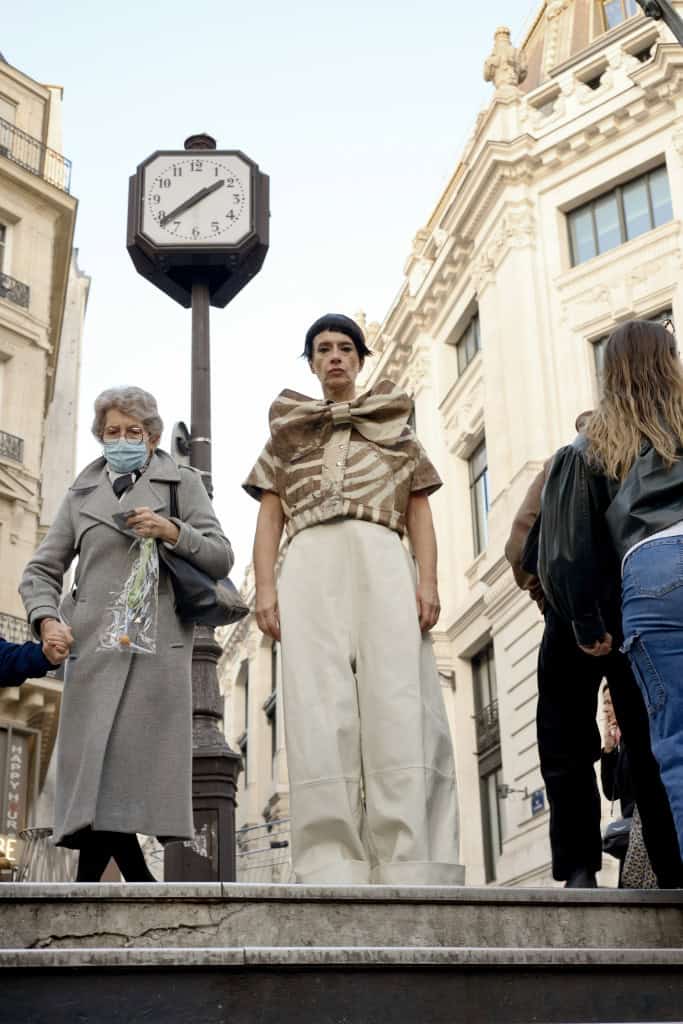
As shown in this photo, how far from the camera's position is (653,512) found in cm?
376

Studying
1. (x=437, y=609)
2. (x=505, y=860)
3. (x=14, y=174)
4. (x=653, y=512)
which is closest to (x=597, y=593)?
(x=653, y=512)

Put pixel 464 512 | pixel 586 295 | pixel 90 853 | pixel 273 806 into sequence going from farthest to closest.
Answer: pixel 273 806 < pixel 464 512 < pixel 586 295 < pixel 90 853

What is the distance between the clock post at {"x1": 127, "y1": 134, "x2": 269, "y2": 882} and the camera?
7.22 m

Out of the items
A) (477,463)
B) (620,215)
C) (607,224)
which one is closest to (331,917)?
(620,215)

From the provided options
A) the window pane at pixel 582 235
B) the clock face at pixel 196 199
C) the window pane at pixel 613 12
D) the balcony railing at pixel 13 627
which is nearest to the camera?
the clock face at pixel 196 199

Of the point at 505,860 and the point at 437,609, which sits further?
the point at 505,860

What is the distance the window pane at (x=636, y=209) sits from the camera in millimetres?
24641

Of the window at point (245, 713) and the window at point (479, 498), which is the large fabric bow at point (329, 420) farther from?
the window at point (245, 713)

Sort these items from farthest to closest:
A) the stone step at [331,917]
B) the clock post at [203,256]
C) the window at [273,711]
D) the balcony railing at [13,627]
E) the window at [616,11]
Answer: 1. the window at [273,711]
2. the window at [616,11]
3. the balcony railing at [13,627]
4. the clock post at [203,256]
5. the stone step at [331,917]

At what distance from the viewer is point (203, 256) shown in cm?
928

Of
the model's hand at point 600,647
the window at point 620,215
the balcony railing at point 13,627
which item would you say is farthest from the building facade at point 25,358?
the model's hand at point 600,647

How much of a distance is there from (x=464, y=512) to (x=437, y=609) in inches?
929

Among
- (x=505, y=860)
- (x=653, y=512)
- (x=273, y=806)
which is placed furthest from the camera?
(x=273, y=806)

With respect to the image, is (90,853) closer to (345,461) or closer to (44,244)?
(345,461)
